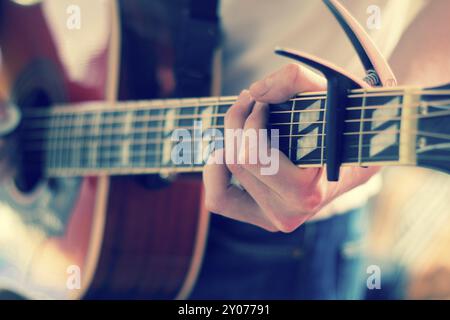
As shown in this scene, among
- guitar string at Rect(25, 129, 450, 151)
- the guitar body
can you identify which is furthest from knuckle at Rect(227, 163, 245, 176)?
the guitar body

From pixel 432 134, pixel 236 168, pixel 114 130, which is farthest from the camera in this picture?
A: pixel 114 130

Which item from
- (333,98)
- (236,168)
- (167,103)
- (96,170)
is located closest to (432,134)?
(333,98)

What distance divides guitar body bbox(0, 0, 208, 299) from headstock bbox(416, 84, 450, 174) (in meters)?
0.32

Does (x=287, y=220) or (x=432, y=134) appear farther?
(x=287, y=220)

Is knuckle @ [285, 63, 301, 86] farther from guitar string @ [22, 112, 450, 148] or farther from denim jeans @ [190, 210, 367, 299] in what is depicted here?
denim jeans @ [190, 210, 367, 299]

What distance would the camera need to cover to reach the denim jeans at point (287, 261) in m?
0.65

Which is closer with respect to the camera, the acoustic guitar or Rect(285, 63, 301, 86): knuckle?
Rect(285, 63, 301, 86): knuckle

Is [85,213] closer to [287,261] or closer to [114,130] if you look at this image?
[114,130]

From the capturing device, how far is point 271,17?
2.25 ft

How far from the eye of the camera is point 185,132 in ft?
2.15

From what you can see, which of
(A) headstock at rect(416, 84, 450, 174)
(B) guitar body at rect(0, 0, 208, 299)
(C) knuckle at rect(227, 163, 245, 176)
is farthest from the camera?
(B) guitar body at rect(0, 0, 208, 299)

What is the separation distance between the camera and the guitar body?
0.74 meters

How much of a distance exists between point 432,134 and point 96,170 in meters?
0.42

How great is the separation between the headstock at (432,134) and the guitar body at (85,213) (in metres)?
0.32
